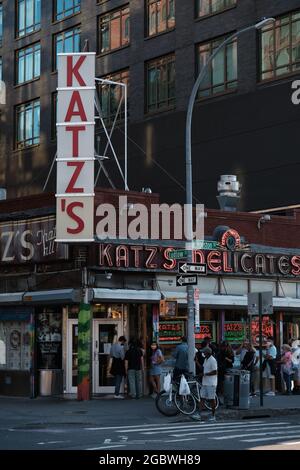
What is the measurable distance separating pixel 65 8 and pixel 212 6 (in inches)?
425

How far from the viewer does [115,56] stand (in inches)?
1778

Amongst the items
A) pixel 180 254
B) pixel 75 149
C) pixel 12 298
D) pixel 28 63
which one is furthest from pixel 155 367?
pixel 28 63

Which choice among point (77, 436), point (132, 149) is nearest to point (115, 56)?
point (132, 149)

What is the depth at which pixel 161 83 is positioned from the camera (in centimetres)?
4325

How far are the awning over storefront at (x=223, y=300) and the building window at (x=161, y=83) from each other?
48.8 ft

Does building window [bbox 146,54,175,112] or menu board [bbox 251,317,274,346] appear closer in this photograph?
menu board [bbox 251,317,274,346]

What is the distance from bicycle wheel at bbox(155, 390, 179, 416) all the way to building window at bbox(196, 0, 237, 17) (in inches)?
917

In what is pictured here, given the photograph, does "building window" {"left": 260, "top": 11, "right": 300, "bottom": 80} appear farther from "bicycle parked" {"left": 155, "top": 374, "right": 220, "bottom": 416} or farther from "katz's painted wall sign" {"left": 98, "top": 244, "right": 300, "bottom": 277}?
"bicycle parked" {"left": 155, "top": 374, "right": 220, "bottom": 416}

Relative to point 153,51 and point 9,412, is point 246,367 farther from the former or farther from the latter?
point 153,51

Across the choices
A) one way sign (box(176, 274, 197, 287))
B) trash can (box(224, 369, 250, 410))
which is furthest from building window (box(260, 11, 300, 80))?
trash can (box(224, 369, 250, 410))

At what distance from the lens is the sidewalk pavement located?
21.0m

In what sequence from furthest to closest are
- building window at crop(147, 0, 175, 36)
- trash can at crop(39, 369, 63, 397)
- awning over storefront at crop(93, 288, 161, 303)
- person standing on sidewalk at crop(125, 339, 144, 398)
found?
building window at crop(147, 0, 175, 36)
trash can at crop(39, 369, 63, 397)
awning over storefront at crop(93, 288, 161, 303)
person standing on sidewalk at crop(125, 339, 144, 398)

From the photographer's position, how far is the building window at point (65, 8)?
156 feet

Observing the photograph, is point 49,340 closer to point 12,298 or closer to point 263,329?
point 12,298
